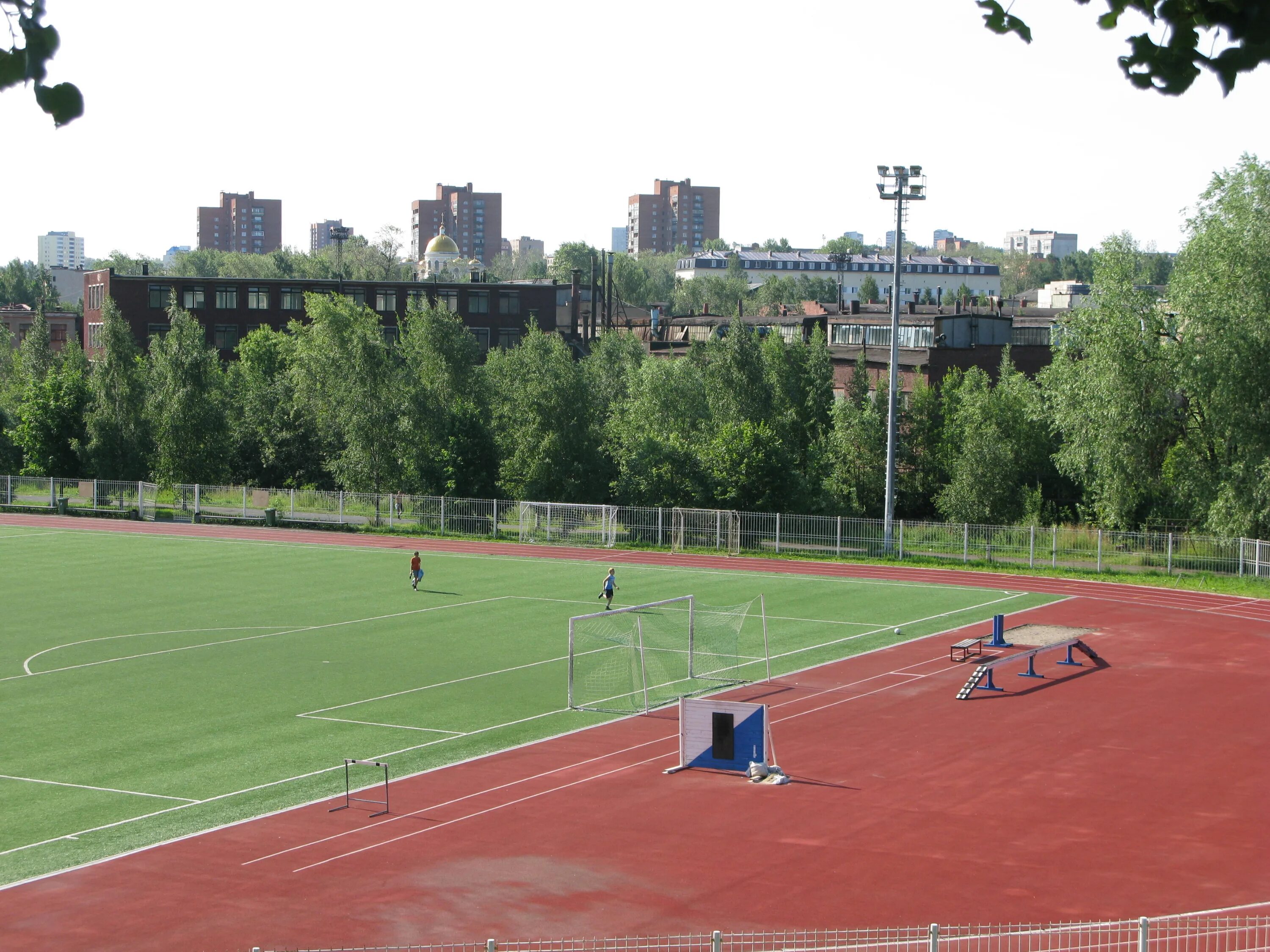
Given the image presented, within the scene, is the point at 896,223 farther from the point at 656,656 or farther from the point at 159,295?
the point at 159,295

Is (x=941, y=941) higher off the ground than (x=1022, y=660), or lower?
lower

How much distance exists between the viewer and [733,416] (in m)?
67.2

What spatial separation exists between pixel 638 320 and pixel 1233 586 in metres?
96.7

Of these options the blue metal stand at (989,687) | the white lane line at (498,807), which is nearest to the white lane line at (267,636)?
the white lane line at (498,807)

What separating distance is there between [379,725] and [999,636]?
16520mm

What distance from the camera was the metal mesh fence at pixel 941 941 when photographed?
1431 cm

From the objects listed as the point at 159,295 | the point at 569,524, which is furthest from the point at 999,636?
the point at 159,295

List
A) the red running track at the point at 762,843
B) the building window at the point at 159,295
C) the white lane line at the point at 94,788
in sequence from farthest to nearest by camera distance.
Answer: the building window at the point at 159,295 → the white lane line at the point at 94,788 → the red running track at the point at 762,843

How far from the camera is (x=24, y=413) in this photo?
75812 mm

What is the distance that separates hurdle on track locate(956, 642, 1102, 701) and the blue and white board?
7583 millimetres

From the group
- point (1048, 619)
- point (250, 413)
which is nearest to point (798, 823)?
point (1048, 619)

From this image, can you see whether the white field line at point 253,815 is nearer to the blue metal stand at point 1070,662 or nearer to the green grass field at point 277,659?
the green grass field at point 277,659

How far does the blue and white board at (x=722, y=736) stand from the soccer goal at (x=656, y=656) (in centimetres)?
428

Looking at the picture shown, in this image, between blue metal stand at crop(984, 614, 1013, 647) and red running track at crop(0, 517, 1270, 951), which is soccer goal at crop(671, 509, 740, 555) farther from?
red running track at crop(0, 517, 1270, 951)
